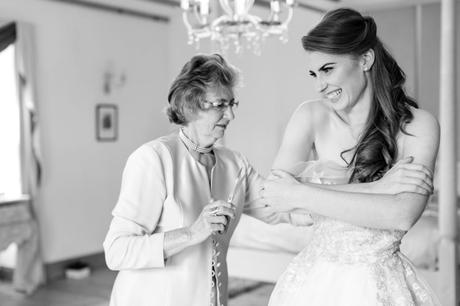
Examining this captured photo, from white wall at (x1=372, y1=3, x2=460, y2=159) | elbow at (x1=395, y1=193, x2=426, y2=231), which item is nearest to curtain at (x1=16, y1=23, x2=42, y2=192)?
white wall at (x1=372, y1=3, x2=460, y2=159)

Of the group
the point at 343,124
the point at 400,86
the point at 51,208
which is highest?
the point at 400,86

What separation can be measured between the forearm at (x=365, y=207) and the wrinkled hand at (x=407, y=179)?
3cm

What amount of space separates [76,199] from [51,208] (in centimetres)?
34

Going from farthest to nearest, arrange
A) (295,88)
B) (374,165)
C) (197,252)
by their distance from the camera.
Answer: (295,88) → (197,252) → (374,165)

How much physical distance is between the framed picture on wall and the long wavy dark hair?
16.4 ft

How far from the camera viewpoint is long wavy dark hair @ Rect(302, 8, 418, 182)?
5.44 feet

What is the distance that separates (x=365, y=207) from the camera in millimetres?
1509

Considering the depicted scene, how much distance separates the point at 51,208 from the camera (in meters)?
5.99

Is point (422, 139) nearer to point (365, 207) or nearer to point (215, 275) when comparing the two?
point (365, 207)

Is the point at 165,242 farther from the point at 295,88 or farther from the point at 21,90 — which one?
the point at 295,88

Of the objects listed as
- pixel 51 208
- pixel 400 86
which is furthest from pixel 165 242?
pixel 51 208

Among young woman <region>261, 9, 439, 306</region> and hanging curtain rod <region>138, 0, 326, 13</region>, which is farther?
hanging curtain rod <region>138, 0, 326, 13</region>

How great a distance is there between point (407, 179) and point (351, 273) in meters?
0.38

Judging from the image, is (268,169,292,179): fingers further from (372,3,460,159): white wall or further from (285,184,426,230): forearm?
(372,3,460,159): white wall
